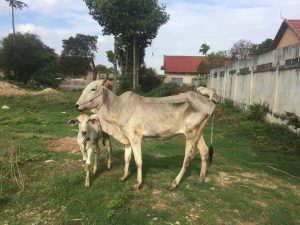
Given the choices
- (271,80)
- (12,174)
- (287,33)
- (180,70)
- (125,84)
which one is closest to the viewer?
(12,174)

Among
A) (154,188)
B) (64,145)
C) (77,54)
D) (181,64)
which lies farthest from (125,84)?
(154,188)

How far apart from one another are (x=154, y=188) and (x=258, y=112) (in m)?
9.42

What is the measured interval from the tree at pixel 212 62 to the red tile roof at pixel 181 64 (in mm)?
3817

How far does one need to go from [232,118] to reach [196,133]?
32.3 ft

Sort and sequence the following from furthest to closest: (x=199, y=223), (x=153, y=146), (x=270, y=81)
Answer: (x=270, y=81) → (x=153, y=146) → (x=199, y=223)

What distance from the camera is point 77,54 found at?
60.0m

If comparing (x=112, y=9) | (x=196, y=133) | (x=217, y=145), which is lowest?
(x=217, y=145)

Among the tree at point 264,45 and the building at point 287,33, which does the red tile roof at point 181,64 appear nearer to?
the tree at point 264,45

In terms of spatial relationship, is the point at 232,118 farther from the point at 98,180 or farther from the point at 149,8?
the point at 149,8

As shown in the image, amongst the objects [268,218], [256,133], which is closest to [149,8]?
[256,133]

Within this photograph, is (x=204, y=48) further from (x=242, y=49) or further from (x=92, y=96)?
(x=92, y=96)

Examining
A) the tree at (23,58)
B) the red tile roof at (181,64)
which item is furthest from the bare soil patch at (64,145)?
the red tile roof at (181,64)

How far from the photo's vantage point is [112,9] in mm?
30953

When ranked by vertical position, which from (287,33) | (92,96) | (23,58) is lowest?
(92,96)
